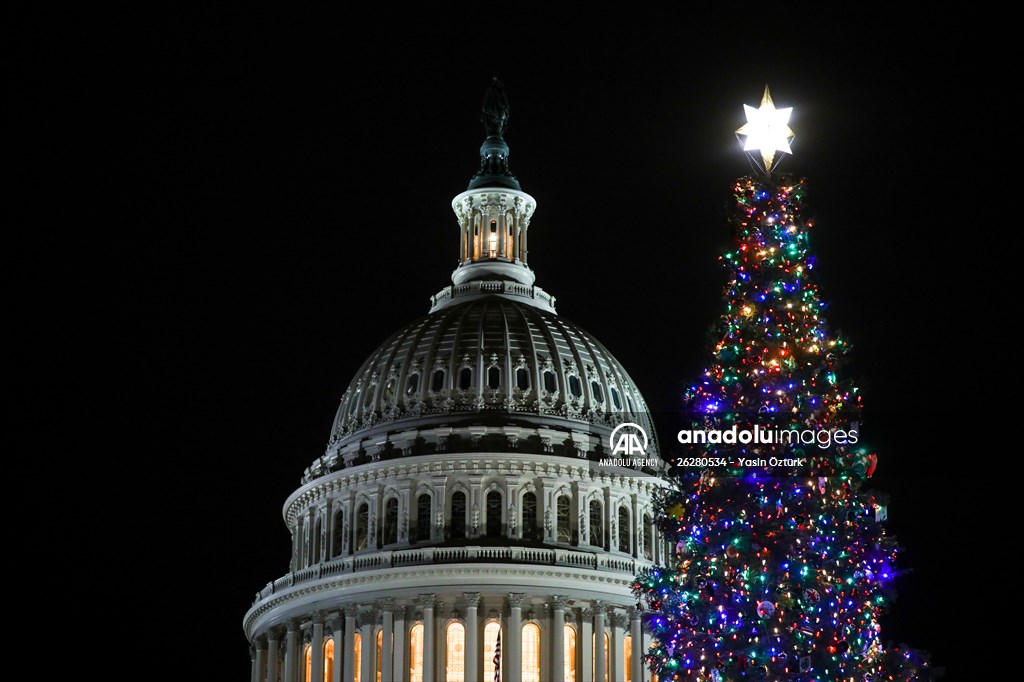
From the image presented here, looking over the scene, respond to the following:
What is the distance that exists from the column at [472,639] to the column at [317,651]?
318 inches

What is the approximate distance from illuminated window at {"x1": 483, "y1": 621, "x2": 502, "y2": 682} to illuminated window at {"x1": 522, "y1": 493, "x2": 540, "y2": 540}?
17.6ft

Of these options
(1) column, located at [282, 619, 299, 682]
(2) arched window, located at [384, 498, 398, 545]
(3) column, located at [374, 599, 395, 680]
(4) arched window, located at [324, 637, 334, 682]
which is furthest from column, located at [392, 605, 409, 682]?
(1) column, located at [282, 619, 299, 682]

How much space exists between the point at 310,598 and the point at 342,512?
592 centimetres

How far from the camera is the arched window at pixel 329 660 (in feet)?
316

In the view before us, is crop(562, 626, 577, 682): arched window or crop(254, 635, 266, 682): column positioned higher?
→ crop(254, 635, 266, 682): column

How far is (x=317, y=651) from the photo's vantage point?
3804 inches

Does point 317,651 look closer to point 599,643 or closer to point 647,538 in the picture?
point 599,643

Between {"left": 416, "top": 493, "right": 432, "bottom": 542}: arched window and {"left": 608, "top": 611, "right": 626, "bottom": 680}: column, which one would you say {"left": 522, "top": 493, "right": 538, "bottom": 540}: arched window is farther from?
{"left": 608, "top": 611, "right": 626, "bottom": 680}: column

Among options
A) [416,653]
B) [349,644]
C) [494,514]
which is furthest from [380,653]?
[494,514]

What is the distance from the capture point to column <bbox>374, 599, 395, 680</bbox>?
93.5m

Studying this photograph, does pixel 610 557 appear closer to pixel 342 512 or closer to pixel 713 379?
pixel 342 512

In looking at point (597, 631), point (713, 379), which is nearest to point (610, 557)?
point (597, 631)

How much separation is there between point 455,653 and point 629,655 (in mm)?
8686

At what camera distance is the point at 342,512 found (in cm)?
10194
